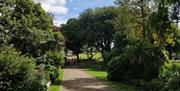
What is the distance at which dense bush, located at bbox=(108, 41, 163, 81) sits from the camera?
1137 inches

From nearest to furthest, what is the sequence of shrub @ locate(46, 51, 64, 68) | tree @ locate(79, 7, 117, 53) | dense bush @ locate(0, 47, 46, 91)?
dense bush @ locate(0, 47, 46, 91), shrub @ locate(46, 51, 64, 68), tree @ locate(79, 7, 117, 53)

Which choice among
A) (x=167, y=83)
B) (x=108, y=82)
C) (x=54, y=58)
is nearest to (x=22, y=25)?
(x=108, y=82)

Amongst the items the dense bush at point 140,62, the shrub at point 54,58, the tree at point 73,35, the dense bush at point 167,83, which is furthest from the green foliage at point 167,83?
the tree at point 73,35

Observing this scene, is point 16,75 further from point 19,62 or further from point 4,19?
point 4,19

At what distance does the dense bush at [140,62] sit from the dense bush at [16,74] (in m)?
10.2

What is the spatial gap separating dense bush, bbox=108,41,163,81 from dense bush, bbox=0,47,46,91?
33.4 feet

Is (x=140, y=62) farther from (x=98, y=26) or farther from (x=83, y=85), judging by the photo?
(x=98, y=26)

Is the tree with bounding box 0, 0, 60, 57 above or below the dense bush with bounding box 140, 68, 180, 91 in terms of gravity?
above

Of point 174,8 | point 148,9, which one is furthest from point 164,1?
point 148,9

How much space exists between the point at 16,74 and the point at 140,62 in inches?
461

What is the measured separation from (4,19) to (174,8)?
1088 cm

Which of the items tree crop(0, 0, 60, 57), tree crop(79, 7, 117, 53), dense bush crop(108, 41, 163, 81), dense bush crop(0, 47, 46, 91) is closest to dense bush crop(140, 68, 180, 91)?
dense bush crop(108, 41, 163, 81)

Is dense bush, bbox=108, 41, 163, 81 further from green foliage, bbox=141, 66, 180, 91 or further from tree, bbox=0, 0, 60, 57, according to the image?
tree, bbox=0, 0, 60, 57

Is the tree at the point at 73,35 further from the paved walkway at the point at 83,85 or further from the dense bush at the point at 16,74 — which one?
the dense bush at the point at 16,74
